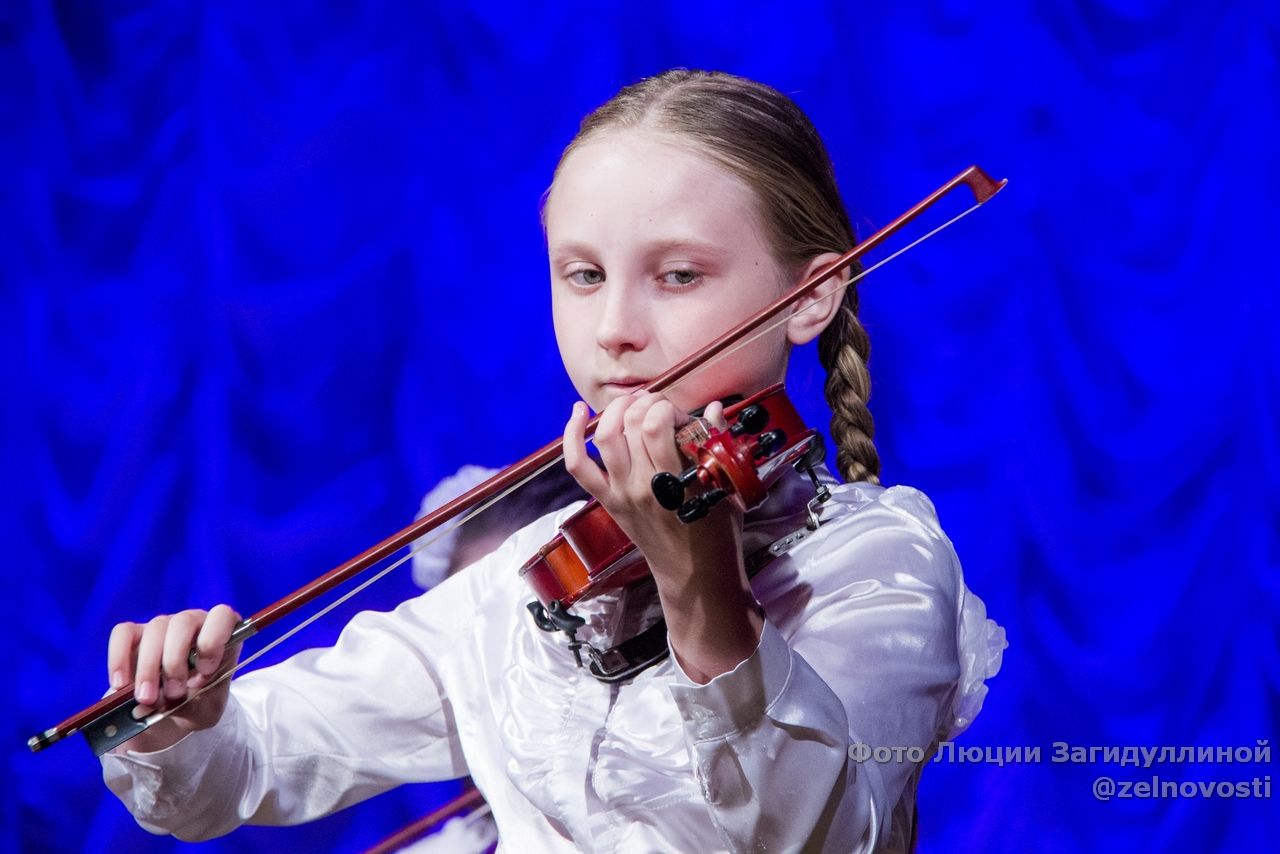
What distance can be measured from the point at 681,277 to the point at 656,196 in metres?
0.06

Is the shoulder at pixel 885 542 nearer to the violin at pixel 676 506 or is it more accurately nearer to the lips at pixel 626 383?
the violin at pixel 676 506

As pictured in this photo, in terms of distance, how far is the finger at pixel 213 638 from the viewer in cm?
88

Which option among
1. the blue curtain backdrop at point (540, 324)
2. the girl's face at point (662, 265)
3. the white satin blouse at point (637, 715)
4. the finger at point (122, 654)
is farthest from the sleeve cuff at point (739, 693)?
the blue curtain backdrop at point (540, 324)

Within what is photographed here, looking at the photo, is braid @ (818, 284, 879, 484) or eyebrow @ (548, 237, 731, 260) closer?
eyebrow @ (548, 237, 731, 260)

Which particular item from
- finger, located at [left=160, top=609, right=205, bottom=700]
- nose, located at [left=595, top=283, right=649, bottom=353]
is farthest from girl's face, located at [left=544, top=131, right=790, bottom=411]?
finger, located at [left=160, top=609, right=205, bottom=700]

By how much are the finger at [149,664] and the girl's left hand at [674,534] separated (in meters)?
0.35

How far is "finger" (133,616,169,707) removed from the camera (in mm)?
866

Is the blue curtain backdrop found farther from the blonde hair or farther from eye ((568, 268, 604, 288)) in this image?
eye ((568, 268, 604, 288))

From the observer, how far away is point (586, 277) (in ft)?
3.30

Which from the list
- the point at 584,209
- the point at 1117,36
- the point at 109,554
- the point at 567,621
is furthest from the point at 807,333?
the point at 109,554

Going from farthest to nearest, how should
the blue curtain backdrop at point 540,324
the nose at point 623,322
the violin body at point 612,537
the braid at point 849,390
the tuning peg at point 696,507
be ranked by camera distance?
the blue curtain backdrop at point 540,324
the braid at point 849,390
the nose at point 623,322
the violin body at point 612,537
the tuning peg at point 696,507

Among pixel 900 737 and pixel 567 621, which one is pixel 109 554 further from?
pixel 900 737

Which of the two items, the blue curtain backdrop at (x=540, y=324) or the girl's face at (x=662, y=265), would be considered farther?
the blue curtain backdrop at (x=540, y=324)

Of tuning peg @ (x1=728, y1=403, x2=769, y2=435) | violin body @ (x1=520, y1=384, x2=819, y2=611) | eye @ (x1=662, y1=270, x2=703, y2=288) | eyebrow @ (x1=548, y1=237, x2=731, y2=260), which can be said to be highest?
eyebrow @ (x1=548, y1=237, x2=731, y2=260)
